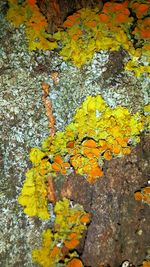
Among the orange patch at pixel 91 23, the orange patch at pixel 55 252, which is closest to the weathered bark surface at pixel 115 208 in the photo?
the orange patch at pixel 55 252

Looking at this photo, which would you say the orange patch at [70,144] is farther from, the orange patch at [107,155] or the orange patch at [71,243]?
the orange patch at [71,243]

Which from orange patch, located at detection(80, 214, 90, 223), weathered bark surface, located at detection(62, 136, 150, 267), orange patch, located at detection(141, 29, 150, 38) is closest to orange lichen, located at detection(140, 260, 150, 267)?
weathered bark surface, located at detection(62, 136, 150, 267)

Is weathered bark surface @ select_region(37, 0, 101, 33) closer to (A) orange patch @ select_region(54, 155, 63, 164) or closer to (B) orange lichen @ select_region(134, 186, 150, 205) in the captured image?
(A) orange patch @ select_region(54, 155, 63, 164)

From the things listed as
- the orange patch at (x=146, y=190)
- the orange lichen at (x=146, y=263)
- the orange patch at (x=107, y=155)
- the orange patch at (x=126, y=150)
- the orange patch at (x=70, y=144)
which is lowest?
the orange lichen at (x=146, y=263)

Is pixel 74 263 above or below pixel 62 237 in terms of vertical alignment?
below

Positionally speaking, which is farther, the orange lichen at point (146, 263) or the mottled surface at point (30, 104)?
the orange lichen at point (146, 263)

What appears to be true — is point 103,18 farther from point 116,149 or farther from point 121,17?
point 116,149

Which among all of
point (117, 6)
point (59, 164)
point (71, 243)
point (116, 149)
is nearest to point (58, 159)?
point (59, 164)
